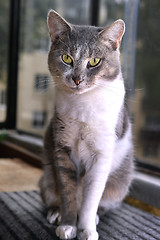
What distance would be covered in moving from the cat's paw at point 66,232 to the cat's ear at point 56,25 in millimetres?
752

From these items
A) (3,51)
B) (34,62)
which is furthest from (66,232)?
(3,51)

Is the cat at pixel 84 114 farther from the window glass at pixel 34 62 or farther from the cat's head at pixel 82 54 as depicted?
the window glass at pixel 34 62

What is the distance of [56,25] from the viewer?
1.29 meters

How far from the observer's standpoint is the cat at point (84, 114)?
119 centimetres

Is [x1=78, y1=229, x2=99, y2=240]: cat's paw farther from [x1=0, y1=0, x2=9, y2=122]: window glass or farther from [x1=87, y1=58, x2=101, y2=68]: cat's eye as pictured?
[x1=0, y1=0, x2=9, y2=122]: window glass

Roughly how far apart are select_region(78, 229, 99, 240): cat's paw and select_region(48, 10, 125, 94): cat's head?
1.69 ft

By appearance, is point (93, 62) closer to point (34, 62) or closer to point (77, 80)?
point (77, 80)

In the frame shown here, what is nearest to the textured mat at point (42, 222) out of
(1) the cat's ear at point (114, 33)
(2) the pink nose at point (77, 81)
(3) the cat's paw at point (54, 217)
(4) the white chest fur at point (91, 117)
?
(3) the cat's paw at point (54, 217)

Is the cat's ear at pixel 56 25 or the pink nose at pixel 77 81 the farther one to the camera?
the cat's ear at pixel 56 25

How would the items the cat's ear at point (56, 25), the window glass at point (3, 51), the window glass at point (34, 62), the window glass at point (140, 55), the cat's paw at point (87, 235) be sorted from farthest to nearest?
the window glass at point (3, 51) → the window glass at point (34, 62) → the window glass at point (140, 55) → the cat's ear at point (56, 25) → the cat's paw at point (87, 235)

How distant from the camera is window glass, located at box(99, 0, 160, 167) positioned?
1864 mm

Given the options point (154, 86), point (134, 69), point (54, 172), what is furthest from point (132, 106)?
point (54, 172)

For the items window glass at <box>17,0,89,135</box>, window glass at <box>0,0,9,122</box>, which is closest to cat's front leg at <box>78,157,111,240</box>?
window glass at <box>17,0,89,135</box>

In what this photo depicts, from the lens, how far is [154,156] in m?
1.96
